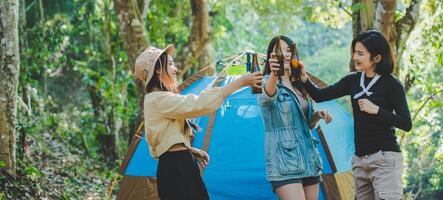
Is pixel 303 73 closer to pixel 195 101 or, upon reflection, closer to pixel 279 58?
pixel 279 58

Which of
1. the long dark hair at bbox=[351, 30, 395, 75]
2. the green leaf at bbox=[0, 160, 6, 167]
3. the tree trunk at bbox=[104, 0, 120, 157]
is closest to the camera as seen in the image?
the long dark hair at bbox=[351, 30, 395, 75]

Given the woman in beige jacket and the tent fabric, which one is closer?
the woman in beige jacket

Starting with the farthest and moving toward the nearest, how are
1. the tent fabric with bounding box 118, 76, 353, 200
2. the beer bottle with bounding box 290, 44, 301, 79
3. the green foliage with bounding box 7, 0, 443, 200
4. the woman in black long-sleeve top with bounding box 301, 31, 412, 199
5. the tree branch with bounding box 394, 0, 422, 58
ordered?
the green foliage with bounding box 7, 0, 443, 200 → the tree branch with bounding box 394, 0, 422, 58 → the tent fabric with bounding box 118, 76, 353, 200 → the beer bottle with bounding box 290, 44, 301, 79 → the woman in black long-sleeve top with bounding box 301, 31, 412, 199

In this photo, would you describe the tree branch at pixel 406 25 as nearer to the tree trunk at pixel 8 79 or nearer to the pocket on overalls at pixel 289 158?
the pocket on overalls at pixel 289 158

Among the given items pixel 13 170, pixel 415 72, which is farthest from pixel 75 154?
pixel 415 72

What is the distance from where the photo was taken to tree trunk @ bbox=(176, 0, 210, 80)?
29.8 feet

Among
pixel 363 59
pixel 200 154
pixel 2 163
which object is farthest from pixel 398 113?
pixel 2 163

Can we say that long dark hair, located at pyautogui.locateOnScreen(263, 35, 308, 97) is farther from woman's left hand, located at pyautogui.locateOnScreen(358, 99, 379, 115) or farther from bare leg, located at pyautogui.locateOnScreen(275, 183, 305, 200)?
bare leg, located at pyautogui.locateOnScreen(275, 183, 305, 200)

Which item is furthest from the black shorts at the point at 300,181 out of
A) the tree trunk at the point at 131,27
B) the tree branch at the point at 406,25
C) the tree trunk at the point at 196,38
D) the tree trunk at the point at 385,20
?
the tree trunk at the point at 196,38

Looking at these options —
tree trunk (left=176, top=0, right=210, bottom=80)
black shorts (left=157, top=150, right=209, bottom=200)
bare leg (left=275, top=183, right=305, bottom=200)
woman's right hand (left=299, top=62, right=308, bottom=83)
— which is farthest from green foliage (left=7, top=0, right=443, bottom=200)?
black shorts (left=157, top=150, right=209, bottom=200)

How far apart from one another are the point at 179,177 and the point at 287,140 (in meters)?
Result: 0.68

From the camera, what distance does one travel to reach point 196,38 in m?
9.18

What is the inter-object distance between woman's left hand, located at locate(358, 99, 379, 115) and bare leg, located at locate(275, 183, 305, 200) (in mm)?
567

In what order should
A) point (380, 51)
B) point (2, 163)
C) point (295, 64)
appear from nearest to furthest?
point (380, 51)
point (295, 64)
point (2, 163)
